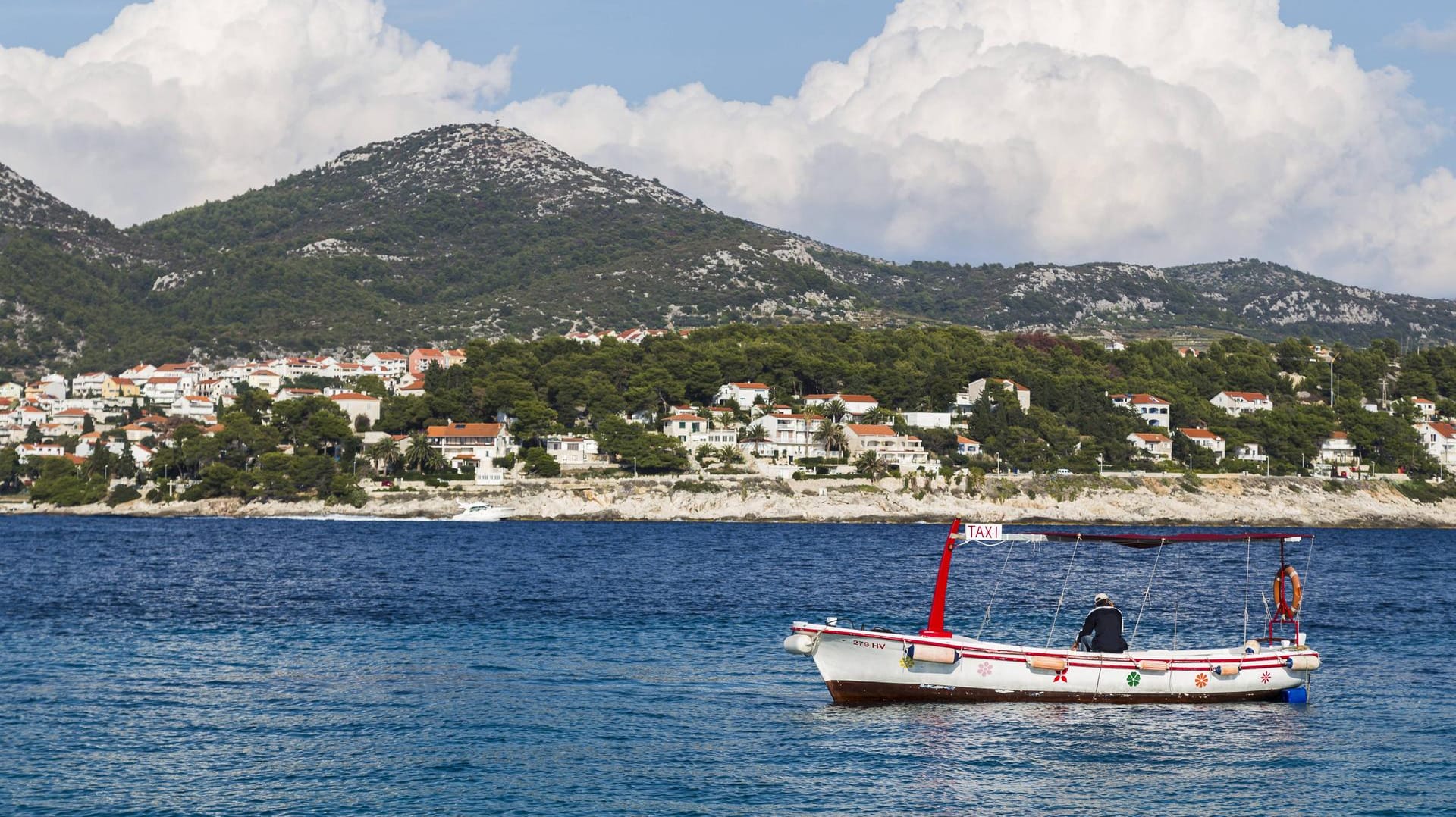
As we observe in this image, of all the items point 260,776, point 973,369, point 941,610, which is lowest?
point 260,776

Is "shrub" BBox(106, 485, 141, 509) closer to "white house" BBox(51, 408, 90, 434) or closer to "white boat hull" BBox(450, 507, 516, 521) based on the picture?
"white boat hull" BBox(450, 507, 516, 521)

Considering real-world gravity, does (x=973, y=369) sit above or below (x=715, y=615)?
A: above

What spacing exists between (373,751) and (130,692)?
779cm

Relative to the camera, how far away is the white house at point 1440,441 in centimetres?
13812

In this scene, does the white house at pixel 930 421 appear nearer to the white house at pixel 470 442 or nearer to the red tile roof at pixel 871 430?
the red tile roof at pixel 871 430

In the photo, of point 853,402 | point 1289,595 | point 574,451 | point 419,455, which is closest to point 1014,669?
point 1289,595

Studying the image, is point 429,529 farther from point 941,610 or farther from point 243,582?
point 941,610

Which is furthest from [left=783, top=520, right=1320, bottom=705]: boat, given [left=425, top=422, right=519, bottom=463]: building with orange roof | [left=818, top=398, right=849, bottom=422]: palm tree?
[left=818, top=398, right=849, bottom=422]: palm tree

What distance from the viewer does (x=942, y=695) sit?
26406mm

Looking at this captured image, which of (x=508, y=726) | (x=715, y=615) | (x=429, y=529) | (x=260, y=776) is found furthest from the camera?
(x=429, y=529)

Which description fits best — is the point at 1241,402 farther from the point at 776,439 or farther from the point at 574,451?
the point at 574,451

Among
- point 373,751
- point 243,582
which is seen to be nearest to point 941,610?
point 373,751

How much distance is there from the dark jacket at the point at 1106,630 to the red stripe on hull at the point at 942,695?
0.94 meters

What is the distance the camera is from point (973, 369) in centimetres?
15062
